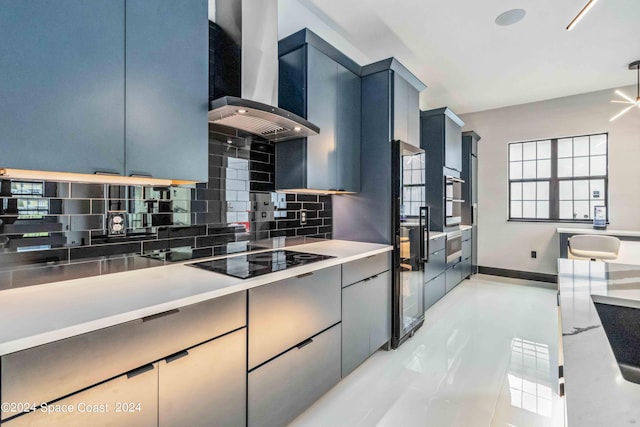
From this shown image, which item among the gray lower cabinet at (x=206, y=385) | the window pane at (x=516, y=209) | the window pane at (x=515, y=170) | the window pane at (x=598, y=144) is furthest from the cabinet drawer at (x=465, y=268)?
the gray lower cabinet at (x=206, y=385)

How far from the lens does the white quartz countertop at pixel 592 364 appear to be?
0.47 metres

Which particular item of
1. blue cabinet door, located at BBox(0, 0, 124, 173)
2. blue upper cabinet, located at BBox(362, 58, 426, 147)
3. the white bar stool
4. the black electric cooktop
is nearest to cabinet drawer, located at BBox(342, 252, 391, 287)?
the black electric cooktop

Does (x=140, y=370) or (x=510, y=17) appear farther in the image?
(x=510, y=17)

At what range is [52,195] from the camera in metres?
1.33

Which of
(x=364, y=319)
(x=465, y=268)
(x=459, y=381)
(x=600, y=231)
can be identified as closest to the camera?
(x=459, y=381)

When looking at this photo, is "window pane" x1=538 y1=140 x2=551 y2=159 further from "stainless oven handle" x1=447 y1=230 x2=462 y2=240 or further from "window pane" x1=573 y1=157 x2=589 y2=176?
"stainless oven handle" x1=447 y1=230 x2=462 y2=240

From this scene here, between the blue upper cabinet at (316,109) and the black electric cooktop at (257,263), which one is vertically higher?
the blue upper cabinet at (316,109)

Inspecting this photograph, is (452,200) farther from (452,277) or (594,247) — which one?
(594,247)

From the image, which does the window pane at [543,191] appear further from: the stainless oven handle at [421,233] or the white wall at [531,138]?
the stainless oven handle at [421,233]

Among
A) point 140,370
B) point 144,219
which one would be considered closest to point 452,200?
point 144,219

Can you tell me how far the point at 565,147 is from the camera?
15.4 ft

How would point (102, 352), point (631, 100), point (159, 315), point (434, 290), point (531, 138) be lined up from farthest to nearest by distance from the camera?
point (531, 138)
point (631, 100)
point (434, 290)
point (159, 315)
point (102, 352)

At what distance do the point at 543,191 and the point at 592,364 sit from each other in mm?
5300

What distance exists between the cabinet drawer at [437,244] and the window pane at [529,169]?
2.39 m
